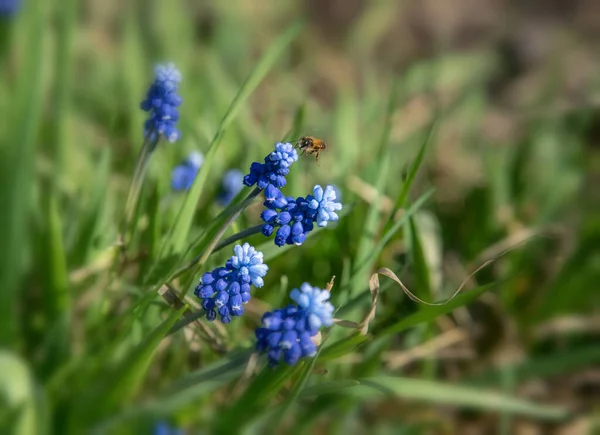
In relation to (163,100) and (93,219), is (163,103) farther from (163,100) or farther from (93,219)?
(93,219)

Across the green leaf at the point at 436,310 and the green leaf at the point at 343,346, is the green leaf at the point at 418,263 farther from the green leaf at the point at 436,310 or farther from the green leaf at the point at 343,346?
the green leaf at the point at 343,346

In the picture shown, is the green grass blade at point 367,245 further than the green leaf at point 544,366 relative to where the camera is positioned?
No

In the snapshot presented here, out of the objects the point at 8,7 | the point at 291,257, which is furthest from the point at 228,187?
the point at 8,7

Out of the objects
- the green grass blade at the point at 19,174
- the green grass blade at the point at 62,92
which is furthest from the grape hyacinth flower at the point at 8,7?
the green grass blade at the point at 19,174

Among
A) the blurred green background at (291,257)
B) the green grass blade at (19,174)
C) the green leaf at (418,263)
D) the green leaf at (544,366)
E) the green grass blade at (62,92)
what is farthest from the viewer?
the green grass blade at (62,92)

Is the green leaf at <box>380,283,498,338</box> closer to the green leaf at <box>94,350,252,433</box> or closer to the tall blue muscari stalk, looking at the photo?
the green leaf at <box>94,350,252,433</box>

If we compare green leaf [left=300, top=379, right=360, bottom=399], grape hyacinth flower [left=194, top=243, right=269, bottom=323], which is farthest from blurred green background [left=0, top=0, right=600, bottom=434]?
grape hyacinth flower [left=194, top=243, right=269, bottom=323]
